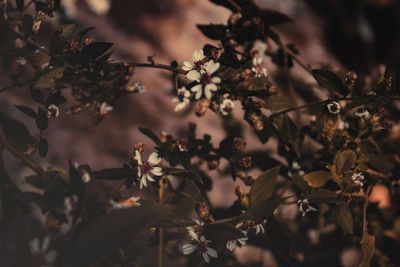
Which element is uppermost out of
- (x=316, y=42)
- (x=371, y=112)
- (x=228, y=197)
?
(x=371, y=112)

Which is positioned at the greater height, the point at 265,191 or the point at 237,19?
the point at 237,19

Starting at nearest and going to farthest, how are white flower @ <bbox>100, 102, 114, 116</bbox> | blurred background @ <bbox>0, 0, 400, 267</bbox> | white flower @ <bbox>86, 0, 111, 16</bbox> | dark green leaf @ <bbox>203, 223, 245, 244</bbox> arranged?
1. dark green leaf @ <bbox>203, 223, 245, 244</bbox>
2. white flower @ <bbox>100, 102, 114, 116</bbox>
3. blurred background @ <bbox>0, 0, 400, 267</bbox>
4. white flower @ <bbox>86, 0, 111, 16</bbox>

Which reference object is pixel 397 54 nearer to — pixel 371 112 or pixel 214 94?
pixel 371 112

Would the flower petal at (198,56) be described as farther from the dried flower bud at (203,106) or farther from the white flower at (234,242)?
the white flower at (234,242)

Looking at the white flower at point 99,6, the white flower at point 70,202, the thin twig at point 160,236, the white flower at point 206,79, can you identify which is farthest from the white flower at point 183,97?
the white flower at point 99,6

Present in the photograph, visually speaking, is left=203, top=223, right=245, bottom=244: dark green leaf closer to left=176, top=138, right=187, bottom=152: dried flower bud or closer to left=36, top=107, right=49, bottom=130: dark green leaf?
left=176, top=138, right=187, bottom=152: dried flower bud

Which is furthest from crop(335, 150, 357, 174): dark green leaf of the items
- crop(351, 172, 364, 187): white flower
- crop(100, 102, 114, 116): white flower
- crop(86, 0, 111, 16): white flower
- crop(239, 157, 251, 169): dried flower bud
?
crop(86, 0, 111, 16): white flower

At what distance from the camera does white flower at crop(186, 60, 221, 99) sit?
0.44 metres

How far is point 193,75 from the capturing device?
0.44m

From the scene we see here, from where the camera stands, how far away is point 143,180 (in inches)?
17.8

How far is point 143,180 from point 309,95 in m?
0.47

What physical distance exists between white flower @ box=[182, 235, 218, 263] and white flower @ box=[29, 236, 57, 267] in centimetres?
17

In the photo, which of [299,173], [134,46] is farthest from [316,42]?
[299,173]

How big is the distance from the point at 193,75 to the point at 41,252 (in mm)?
332
